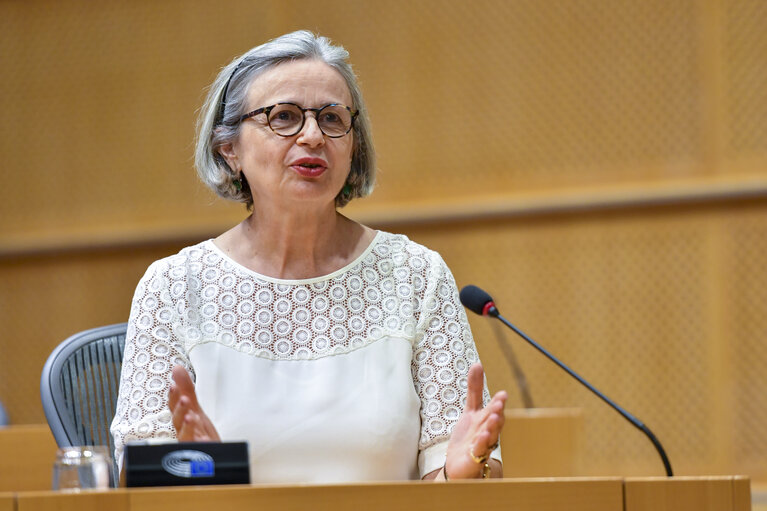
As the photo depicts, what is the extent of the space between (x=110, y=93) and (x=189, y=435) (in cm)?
445

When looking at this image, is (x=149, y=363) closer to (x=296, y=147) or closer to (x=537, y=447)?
(x=296, y=147)

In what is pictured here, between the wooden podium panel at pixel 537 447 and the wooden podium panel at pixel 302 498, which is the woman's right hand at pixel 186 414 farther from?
the wooden podium panel at pixel 537 447

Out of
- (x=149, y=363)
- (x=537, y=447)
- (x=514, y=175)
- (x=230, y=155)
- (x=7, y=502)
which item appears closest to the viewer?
(x=7, y=502)

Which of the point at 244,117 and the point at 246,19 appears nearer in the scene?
the point at 244,117

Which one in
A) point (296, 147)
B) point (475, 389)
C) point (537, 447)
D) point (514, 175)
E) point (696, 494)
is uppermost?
point (514, 175)

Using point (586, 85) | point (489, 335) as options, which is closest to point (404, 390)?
point (489, 335)

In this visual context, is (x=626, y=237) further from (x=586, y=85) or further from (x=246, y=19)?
(x=246, y=19)

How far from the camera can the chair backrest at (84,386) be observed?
2275 millimetres

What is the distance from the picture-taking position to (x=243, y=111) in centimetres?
234

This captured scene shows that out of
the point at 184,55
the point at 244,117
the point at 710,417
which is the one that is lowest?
the point at 710,417

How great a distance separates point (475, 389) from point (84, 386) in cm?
98

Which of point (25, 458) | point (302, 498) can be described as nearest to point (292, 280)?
point (302, 498)

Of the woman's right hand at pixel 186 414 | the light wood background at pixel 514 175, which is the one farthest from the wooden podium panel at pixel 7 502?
the light wood background at pixel 514 175

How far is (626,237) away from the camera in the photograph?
5152mm
